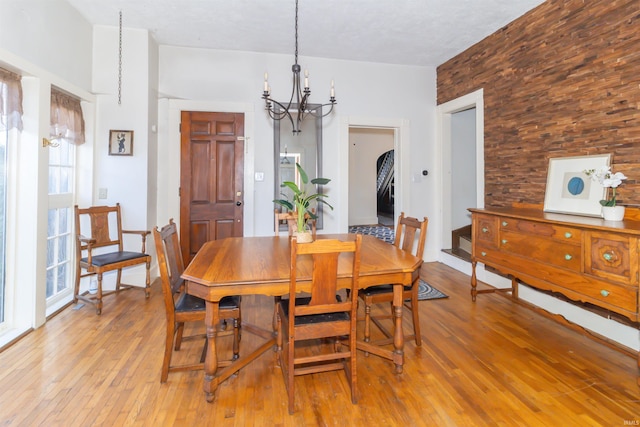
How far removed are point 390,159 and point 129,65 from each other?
6.48m

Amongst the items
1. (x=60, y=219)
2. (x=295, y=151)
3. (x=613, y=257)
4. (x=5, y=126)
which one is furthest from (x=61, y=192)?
(x=613, y=257)

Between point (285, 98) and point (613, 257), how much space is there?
3697 mm

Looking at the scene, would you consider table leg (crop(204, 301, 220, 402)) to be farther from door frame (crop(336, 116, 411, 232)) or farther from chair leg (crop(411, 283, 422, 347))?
door frame (crop(336, 116, 411, 232))

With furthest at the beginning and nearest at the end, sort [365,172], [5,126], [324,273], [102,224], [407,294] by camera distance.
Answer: [365,172]
[102,224]
[5,126]
[407,294]
[324,273]

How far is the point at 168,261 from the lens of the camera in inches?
80.3

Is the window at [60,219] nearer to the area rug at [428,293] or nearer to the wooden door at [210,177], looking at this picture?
the wooden door at [210,177]

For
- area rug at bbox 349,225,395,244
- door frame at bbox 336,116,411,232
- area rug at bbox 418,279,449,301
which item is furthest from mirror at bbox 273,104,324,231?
area rug at bbox 349,225,395,244

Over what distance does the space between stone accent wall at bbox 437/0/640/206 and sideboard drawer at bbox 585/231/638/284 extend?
0.70 metres

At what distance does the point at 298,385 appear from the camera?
6.47 feet

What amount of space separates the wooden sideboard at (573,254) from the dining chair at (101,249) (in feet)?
11.2

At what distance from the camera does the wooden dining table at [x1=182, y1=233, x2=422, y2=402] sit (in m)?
1.70

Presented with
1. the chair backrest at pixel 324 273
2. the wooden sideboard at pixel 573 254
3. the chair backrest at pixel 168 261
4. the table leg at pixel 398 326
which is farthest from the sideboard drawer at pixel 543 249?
the chair backrest at pixel 168 261

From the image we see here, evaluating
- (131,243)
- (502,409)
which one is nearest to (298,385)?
(502,409)

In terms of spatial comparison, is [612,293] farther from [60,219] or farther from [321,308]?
[60,219]
